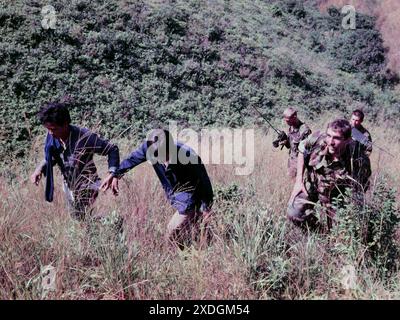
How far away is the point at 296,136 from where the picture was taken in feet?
19.2

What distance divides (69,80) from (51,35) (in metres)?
1.95

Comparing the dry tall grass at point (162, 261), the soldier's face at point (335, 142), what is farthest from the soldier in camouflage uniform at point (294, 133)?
the dry tall grass at point (162, 261)

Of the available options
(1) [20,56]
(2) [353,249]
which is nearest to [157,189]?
(2) [353,249]

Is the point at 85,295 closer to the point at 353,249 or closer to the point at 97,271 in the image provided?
the point at 97,271

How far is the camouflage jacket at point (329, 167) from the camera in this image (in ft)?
12.1

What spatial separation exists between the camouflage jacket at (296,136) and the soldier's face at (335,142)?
6.76 ft

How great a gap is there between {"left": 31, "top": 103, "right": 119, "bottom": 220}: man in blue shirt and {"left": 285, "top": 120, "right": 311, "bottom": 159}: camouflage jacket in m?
2.78

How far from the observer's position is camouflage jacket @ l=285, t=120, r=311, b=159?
5.74 m

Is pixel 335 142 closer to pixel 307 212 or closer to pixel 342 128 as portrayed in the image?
pixel 342 128

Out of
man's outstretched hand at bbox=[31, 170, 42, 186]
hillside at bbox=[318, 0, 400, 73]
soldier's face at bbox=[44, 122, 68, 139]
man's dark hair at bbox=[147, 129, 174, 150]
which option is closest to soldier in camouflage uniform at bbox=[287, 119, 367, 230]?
man's dark hair at bbox=[147, 129, 174, 150]

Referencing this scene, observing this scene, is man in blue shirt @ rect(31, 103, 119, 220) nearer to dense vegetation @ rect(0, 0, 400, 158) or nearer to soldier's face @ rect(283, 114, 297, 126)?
soldier's face @ rect(283, 114, 297, 126)

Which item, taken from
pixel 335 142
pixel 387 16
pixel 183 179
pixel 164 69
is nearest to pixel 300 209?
pixel 335 142

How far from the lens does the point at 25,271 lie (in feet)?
9.32

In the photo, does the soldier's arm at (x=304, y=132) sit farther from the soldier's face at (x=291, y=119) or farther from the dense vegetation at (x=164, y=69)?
→ the dense vegetation at (x=164, y=69)
